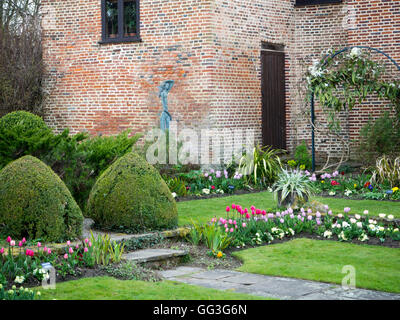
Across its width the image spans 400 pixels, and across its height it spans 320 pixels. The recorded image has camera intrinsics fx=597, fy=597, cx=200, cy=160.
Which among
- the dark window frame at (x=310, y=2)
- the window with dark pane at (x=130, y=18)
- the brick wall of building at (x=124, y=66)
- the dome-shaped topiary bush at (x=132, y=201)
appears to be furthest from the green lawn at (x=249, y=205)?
the dark window frame at (x=310, y=2)

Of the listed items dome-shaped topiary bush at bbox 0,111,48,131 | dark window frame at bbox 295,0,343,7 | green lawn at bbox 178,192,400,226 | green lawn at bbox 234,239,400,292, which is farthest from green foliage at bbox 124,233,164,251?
dark window frame at bbox 295,0,343,7

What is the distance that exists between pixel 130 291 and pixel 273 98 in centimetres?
1074

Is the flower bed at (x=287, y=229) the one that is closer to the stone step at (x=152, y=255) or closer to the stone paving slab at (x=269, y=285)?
the stone step at (x=152, y=255)

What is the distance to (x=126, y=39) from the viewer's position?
573 inches

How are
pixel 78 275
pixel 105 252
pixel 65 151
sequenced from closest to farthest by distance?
pixel 78 275
pixel 105 252
pixel 65 151

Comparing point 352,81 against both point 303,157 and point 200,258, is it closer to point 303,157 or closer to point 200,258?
point 303,157

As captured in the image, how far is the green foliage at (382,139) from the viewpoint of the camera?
512 inches

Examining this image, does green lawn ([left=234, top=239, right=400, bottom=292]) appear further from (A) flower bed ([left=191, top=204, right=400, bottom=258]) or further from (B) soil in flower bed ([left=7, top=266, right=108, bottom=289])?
(B) soil in flower bed ([left=7, top=266, right=108, bottom=289])

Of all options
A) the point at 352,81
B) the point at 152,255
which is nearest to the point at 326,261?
the point at 152,255

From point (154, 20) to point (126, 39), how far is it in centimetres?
89

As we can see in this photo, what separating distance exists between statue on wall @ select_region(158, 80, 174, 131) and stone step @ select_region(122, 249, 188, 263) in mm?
7634

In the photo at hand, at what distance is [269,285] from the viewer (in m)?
5.43
